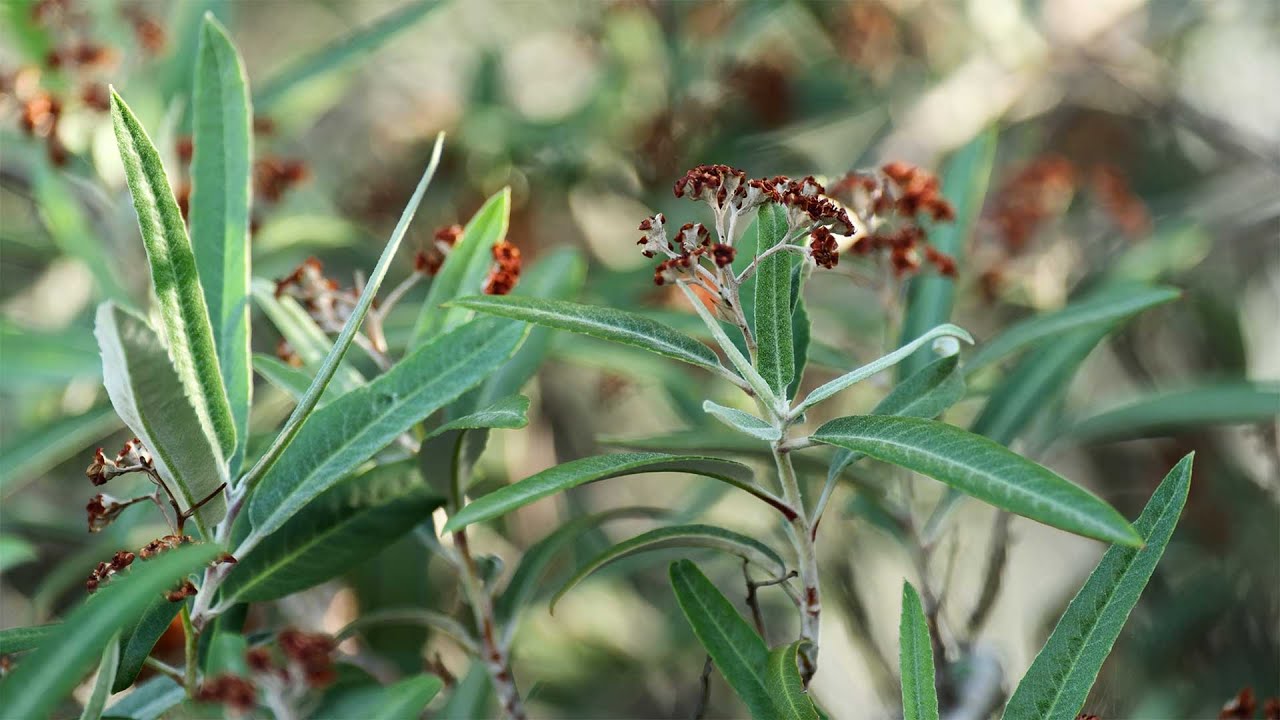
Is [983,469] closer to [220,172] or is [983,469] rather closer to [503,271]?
[503,271]

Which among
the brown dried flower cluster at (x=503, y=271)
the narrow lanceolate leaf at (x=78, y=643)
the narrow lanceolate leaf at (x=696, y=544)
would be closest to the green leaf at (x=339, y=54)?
the brown dried flower cluster at (x=503, y=271)

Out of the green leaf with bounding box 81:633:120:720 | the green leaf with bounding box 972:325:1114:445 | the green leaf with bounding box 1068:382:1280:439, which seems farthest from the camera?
the green leaf with bounding box 1068:382:1280:439

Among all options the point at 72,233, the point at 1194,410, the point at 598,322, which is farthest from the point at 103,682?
the point at 1194,410

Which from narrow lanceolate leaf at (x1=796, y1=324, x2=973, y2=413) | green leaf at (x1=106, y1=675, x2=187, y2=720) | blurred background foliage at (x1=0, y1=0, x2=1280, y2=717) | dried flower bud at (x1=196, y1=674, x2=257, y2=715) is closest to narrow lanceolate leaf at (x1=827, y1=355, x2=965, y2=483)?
narrow lanceolate leaf at (x1=796, y1=324, x2=973, y2=413)

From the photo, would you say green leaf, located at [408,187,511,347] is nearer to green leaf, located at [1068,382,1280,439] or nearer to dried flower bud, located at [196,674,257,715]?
dried flower bud, located at [196,674,257,715]

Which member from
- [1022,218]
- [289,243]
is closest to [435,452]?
[289,243]
